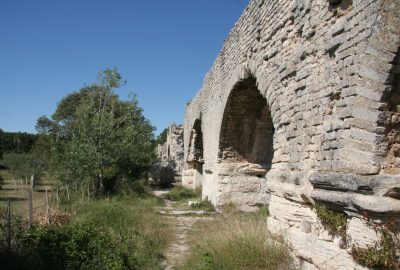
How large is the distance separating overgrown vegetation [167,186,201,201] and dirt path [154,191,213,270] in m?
2.33

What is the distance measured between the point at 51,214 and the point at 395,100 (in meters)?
6.70

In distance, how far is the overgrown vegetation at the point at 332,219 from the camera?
3922 millimetres

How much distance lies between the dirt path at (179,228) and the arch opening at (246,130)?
5.70 feet

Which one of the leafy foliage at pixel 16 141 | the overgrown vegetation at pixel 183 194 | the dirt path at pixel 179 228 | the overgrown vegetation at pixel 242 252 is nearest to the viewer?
the overgrown vegetation at pixel 242 252

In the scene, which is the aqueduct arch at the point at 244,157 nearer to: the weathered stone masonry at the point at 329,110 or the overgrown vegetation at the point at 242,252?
the weathered stone masonry at the point at 329,110

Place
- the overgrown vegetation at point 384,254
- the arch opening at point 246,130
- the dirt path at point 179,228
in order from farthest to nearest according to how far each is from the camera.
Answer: the arch opening at point 246,130
the dirt path at point 179,228
the overgrown vegetation at point 384,254

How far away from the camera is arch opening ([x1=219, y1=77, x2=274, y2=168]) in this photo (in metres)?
9.79

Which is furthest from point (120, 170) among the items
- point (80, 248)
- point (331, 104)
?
Result: point (331, 104)

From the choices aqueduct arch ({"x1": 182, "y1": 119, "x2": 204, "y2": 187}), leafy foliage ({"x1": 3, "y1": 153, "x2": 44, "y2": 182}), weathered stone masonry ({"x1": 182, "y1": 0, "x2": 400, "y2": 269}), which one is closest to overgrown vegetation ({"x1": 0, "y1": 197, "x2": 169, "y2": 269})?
weathered stone masonry ({"x1": 182, "y1": 0, "x2": 400, "y2": 269})

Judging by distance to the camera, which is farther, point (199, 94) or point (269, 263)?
point (199, 94)

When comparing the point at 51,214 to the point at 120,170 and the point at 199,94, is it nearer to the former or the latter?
the point at 120,170

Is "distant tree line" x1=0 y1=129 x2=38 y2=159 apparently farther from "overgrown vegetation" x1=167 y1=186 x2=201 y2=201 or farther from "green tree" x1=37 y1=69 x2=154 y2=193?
"green tree" x1=37 y1=69 x2=154 y2=193

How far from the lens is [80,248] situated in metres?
5.50

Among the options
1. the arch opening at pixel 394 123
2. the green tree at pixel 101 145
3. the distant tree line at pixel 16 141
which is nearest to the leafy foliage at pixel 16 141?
the distant tree line at pixel 16 141
